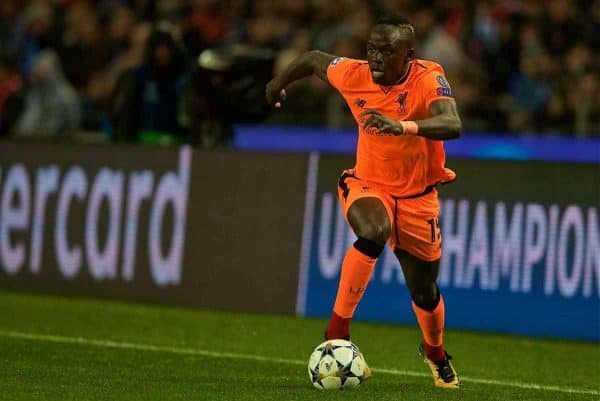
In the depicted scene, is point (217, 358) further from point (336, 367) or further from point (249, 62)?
point (249, 62)

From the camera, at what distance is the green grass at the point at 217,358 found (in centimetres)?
846

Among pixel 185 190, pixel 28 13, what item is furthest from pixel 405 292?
pixel 28 13

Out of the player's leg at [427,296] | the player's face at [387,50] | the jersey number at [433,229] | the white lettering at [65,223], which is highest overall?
the player's face at [387,50]

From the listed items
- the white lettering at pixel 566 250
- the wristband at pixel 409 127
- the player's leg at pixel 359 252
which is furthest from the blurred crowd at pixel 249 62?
the wristband at pixel 409 127

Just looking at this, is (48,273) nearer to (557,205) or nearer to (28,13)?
(557,205)

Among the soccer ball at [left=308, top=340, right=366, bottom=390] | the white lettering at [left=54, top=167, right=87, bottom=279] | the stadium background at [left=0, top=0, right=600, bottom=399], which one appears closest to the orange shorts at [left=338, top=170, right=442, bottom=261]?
the soccer ball at [left=308, top=340, right=366, bottom=390]

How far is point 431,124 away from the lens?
8242 millimetres

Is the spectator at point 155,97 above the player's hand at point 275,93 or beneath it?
beneath

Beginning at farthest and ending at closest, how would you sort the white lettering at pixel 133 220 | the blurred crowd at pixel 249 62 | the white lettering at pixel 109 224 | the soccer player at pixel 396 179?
1. the blurred crowd at pixel 249 62
2. the white lettering at pixel 109 224
3. the white lettering at pixel 133 220
4. the soccer player at pixel 396 179

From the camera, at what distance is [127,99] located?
52.7 feet

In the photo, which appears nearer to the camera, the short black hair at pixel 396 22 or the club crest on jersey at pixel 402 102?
the short black hair at pixel 396 22

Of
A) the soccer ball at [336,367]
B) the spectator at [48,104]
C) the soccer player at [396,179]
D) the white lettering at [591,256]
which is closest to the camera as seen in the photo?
the soccer ball at [336,367]

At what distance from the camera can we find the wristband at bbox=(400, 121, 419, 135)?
8.02m

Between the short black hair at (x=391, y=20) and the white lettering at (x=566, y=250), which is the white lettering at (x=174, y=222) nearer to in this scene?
the white lettering at (x=566, y=250)
